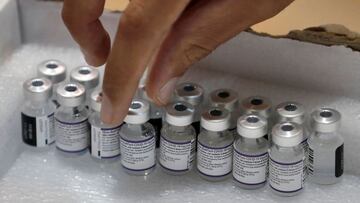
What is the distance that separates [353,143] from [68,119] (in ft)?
0.90

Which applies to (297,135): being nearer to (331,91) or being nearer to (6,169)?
(331,91)

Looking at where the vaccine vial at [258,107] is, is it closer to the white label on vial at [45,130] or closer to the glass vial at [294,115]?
the glass vial at [294,115]

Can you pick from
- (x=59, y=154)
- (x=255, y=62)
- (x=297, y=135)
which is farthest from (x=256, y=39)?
(x=59, y=154)

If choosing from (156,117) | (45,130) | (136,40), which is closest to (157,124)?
(156,117)

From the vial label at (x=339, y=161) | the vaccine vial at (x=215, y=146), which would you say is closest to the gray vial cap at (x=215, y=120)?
the vaccine vial at (x=215, y=146)

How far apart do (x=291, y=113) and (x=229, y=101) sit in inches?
2.4

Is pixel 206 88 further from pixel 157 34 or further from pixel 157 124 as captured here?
pixel 157 34

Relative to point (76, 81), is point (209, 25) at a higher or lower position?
higher

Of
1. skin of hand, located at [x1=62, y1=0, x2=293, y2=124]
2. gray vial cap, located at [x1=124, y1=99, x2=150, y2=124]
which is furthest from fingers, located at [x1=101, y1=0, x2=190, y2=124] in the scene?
gray vial cap, located at [x1=124, y1=99, x2=150, y2=124]

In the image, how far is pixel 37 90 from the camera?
2.47 feet

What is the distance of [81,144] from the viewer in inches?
29.8

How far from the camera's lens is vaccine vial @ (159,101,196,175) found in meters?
0.72

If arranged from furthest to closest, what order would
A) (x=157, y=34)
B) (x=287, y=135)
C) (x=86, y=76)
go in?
(x=86, y=76), (x=287, y=135), (x=157, y=34)

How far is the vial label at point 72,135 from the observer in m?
0.75
